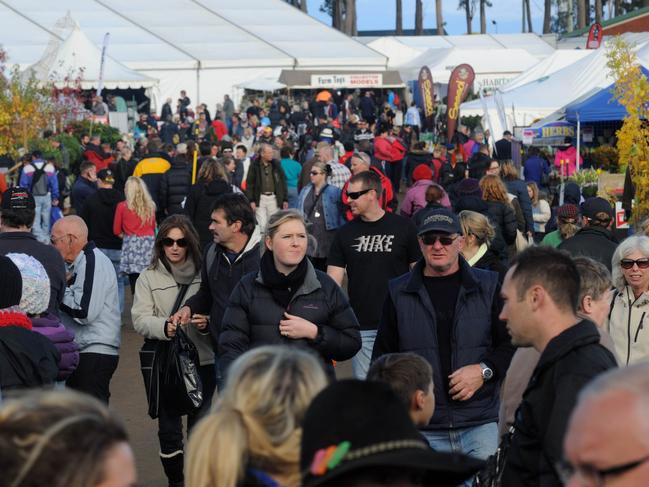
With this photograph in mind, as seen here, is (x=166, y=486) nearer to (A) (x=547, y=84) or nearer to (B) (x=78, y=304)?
(B) (x=78, y=304)

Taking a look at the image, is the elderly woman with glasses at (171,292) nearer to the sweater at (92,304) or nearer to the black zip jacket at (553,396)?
the sweater at (92,304)

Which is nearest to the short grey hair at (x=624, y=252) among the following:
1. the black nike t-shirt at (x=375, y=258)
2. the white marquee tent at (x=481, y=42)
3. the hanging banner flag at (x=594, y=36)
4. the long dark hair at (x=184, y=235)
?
the black nike t-shirt at (x=375, y=258)

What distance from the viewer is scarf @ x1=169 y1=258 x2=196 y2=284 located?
7.35 m

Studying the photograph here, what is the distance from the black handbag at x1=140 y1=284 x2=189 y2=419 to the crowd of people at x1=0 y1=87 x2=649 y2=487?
0.02m

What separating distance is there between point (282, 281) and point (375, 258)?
6.76 ft

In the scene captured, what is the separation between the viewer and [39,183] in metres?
18.0

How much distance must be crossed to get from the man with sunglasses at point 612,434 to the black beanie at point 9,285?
12.0ft

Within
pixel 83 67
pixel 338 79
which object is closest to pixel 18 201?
pixel 83 67

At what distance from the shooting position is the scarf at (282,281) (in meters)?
5.94

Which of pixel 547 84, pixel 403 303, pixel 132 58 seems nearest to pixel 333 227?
pixel 403 303

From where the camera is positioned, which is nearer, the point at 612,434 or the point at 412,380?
the point at 612,434

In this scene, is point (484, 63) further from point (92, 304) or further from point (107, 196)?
point (92, 304)

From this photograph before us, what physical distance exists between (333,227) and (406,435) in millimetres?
9521

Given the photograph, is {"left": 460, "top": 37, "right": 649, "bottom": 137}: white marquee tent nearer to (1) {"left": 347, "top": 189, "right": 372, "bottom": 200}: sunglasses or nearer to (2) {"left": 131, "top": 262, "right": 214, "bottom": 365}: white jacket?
(1) {"left": 347, "top": 189, "right": 372, "bottom": 200}: sunglasses
